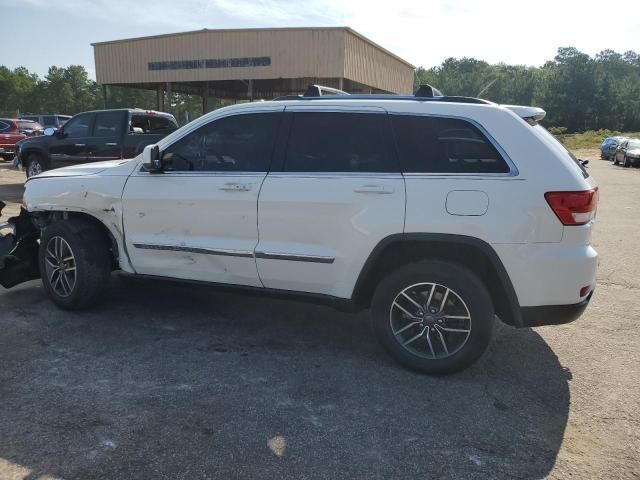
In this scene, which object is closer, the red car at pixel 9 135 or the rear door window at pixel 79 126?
the rear door window at pixel 79 126

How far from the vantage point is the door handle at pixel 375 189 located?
366 cm

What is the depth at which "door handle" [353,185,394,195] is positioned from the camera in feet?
12.0

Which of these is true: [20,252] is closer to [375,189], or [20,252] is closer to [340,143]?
[340,143]

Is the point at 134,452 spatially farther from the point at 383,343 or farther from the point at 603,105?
the point at 603,105

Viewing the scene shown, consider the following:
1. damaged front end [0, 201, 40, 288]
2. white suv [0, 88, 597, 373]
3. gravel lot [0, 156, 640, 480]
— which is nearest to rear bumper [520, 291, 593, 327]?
white suv [0, 88, 597, 373]

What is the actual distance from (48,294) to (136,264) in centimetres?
105

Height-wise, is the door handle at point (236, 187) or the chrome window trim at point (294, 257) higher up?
the door handle at point (236, 187)

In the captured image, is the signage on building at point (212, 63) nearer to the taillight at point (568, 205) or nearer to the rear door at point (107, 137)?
the rear door at point (107, 137)

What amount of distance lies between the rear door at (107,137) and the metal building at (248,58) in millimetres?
15008

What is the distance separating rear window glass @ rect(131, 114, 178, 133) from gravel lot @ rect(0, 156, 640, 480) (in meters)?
6.48

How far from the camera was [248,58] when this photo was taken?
25.8m

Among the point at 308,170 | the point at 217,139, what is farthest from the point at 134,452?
the point at 217,139

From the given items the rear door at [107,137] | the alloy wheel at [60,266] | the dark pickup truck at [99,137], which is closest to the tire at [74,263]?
the alloy wheel at [60,266]

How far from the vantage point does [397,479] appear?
2643 mm
